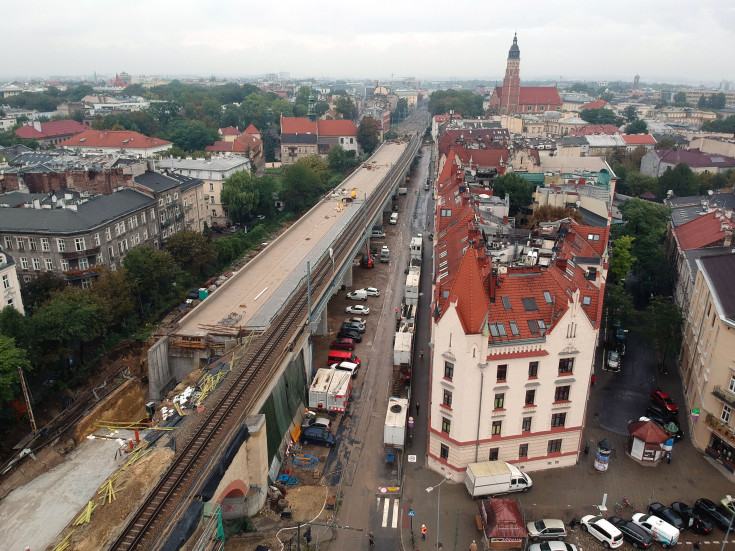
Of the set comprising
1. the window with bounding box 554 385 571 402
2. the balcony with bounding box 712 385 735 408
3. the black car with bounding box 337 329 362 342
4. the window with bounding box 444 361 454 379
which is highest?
the window with bounding box 444 361 454 379

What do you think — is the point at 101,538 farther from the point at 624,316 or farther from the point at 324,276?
the point at 624,316

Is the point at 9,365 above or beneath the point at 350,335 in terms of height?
above

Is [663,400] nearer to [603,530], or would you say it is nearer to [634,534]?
[634,534]

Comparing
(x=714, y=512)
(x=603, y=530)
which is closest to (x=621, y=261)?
(x=714, y=512)

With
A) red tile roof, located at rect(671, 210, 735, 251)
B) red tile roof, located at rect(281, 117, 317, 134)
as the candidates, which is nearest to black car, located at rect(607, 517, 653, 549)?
red tile roof, located at rect(671, 210, 735, 251)

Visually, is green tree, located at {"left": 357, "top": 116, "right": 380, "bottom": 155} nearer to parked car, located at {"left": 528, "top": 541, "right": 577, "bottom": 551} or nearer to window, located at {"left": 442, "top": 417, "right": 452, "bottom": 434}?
window, located at {"left": 442, "top": 417, "right": 452, "bottom": 434}

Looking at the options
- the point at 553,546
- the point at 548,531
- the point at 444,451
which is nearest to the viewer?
the point at 553,546

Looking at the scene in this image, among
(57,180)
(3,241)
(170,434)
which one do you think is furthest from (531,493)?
(57,180)
